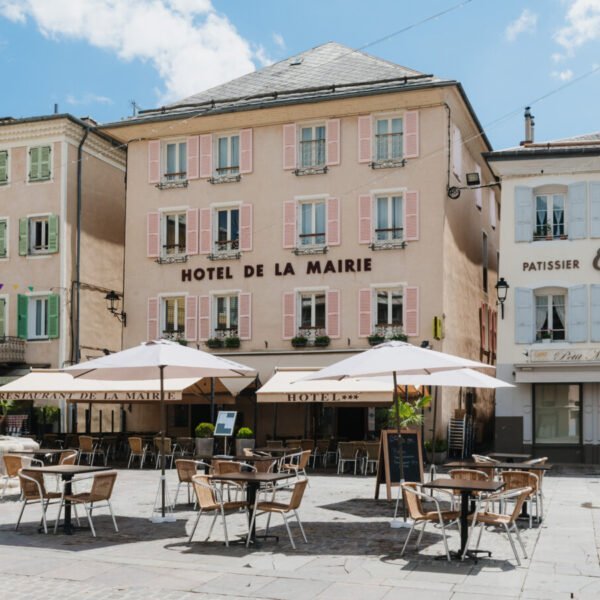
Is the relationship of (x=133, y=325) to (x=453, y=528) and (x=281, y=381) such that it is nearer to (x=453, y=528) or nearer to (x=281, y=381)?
(x=281, y=381)

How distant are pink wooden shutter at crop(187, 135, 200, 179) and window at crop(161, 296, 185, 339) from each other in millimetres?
3795

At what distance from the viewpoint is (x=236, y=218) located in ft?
92.9

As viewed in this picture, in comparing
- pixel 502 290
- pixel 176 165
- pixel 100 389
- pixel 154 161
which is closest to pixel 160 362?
pixel 100 389

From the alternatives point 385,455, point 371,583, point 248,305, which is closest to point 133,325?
point 248,305

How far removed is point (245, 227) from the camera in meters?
28.0

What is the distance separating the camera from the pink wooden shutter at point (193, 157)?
94.4 ft

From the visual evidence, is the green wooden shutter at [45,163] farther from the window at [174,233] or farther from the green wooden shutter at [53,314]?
the window at [174,233]

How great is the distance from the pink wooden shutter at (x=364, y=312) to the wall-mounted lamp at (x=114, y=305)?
7.41 m

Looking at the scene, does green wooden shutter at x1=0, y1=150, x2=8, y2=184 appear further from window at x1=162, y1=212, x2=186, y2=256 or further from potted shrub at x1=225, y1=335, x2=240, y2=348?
potted shrub at x1=225, y1=335, x2=240, y2=348

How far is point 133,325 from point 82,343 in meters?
1.88

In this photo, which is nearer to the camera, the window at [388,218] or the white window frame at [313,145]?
the window at [388,218]

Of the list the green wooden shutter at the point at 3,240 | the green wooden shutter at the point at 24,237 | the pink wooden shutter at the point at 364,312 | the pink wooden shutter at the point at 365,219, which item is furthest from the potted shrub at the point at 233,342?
the green wooden shutter at the point at 3,240

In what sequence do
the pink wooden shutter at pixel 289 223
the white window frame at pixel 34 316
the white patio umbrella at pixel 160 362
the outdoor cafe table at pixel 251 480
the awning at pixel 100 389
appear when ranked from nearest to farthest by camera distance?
the outdoor cafe table at pixel 251 480, the white patio umbrella at pixel 160 362, the awning at pixel 100 389, the pink wooden shutter at pixel 289 223, the white window frame at pixel 34 316

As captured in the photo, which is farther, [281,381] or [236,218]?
[236,218]
